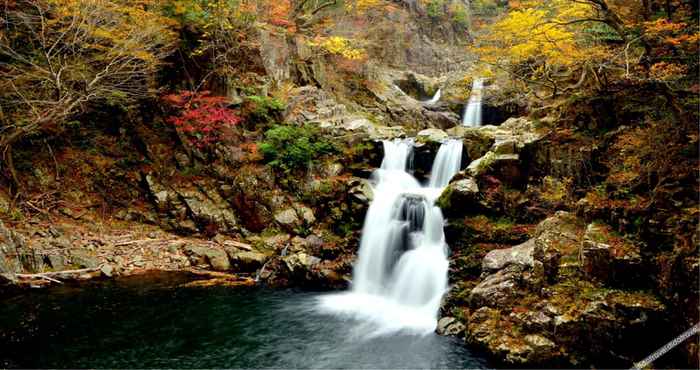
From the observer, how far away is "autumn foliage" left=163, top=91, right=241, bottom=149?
1319 cm

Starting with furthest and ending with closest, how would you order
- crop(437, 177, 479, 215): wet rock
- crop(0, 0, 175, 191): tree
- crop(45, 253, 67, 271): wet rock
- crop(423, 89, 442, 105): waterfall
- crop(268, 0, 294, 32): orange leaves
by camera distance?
crop(423, 89, 442, 105): waterfall, crop(268, 0, 294, 32): orange leaves, crop(45, 253, 67, 271): wet rock, crop(437, 177, 479, 215): wet rock, crop(0, 0, 175, 191): tree

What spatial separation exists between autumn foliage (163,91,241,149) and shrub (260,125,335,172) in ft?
4.40

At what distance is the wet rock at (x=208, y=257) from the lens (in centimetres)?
1203

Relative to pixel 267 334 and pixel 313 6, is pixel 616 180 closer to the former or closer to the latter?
pixel 267 334

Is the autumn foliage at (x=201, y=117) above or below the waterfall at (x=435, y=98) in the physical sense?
below

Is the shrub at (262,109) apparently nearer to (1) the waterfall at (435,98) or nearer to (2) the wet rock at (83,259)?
(2) the wet rock at (83,259)

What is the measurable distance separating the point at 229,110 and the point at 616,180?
1136cm

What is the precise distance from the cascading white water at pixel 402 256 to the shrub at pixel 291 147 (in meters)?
2.17

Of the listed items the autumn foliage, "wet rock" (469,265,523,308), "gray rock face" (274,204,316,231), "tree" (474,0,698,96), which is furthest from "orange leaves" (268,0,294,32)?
"wet rock" (469,265,523,308)

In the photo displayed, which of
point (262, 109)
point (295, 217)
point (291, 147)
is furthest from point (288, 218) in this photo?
point (262, 109)

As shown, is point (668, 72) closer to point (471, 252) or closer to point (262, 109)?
point (471, 252)

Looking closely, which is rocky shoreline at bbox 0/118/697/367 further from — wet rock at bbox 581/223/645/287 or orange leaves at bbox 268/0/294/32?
orange leaves at bbox 268/0/294/32

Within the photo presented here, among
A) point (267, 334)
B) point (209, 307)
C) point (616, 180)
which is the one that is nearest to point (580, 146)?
point (616, 180)

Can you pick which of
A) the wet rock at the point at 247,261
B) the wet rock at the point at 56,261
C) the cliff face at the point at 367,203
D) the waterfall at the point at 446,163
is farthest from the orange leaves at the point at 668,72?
the wet rock at the point at 56,261
